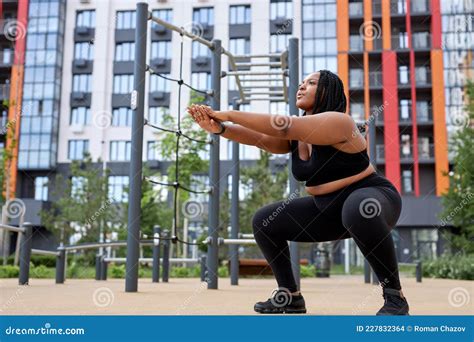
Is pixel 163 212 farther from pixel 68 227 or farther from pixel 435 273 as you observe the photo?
pixel 435 273

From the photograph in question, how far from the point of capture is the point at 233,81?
29203 millimetres

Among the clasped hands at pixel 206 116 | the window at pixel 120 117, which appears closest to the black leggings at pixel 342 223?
the clasped hands at pixel 206 116

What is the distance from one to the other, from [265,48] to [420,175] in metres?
9.88

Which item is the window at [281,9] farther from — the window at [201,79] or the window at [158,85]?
the window at [158,85]

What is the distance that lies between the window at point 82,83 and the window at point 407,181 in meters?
16.1

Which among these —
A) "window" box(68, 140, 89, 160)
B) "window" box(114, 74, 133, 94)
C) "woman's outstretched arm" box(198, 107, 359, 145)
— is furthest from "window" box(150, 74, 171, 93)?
"woman's outstretched arm" box(198, 107, 359, 145)

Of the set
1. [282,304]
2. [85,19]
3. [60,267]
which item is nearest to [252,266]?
[60,267]

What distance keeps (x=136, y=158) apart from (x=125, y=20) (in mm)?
27131

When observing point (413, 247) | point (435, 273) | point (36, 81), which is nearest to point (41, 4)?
point (36, 81)

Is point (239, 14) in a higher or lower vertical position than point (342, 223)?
higher

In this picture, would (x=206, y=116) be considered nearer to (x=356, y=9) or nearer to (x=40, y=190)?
(x=356, y=9)
